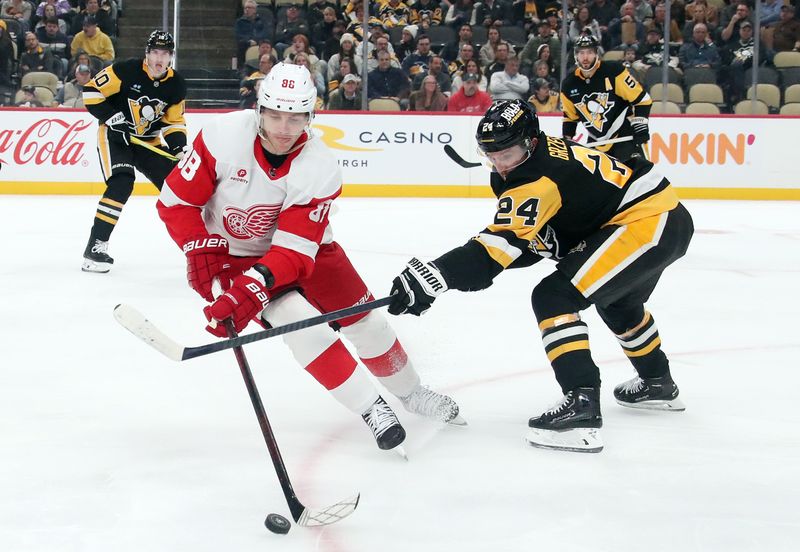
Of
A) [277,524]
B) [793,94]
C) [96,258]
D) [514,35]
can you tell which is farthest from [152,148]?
[793,94]

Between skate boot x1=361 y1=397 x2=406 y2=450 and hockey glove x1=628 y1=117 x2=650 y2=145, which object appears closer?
skate boot x1=361 y1=397 x2=406 y2=450

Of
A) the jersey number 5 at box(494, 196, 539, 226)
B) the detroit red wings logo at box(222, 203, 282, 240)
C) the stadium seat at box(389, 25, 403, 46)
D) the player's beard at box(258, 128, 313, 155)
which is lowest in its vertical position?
the detroit red wings logo at box(222, 203, 282, 240)

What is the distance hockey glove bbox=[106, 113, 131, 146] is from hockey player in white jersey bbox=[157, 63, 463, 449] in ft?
9.27

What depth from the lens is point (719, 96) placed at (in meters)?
9.02

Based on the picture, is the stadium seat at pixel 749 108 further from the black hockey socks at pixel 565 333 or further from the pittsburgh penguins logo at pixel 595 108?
the black hockey socks at pixel 565 333

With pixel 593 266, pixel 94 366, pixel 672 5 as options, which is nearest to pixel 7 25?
pixel 672 5

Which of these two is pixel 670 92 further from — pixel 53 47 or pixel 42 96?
pixel 53 47

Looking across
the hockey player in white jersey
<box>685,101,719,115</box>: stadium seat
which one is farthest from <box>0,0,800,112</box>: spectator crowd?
the hockey player in white jersey

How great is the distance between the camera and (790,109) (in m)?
8.98

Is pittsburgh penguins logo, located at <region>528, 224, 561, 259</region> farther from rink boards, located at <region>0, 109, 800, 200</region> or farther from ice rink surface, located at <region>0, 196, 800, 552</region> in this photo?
rink boards, located at <region>0, 109, 800, 200</region>

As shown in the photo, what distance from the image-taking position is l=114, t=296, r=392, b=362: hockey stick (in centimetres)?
219

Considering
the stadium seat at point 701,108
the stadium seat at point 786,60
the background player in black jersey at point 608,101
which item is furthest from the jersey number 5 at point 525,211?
the stadium seat at point 786,60

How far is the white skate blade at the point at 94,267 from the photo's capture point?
516 centimetres

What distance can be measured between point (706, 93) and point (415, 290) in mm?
7341
